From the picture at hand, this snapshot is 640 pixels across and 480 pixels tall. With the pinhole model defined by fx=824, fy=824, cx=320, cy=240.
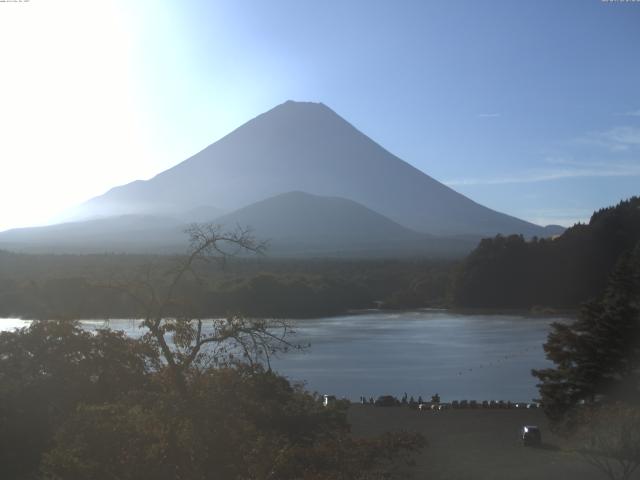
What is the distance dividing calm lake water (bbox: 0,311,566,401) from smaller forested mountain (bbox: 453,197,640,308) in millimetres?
1575

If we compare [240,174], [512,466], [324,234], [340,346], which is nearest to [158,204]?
[240,174]

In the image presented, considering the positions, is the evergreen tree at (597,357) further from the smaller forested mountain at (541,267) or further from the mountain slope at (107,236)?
the mountain slope at (107,236)

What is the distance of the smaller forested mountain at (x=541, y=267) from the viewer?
29.8m

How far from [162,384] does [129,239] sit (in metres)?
59.3

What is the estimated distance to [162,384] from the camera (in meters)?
4.05

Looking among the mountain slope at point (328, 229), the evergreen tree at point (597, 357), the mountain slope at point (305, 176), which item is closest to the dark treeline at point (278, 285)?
the evergreen tree at point (597, 357)

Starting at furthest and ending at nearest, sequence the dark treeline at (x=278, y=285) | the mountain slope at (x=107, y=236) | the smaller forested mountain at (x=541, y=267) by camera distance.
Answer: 1. the mountain slope at (x=107, y=236)
2. the smaller forested mountain at (x=541, y=267)
3. the dark treeline at (x=278, y=285)

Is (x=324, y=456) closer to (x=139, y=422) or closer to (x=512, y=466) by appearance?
(x=139, y=422)

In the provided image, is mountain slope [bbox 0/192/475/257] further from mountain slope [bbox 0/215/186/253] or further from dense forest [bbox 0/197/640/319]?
dense forest [bbox 0/197/640/319]

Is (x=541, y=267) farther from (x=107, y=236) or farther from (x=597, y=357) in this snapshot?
(x=107, y=236)

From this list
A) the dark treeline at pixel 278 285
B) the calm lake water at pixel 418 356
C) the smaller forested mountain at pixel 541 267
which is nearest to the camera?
the calm lake water at pixel 418 356

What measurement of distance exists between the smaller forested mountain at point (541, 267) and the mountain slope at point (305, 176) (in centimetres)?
5138

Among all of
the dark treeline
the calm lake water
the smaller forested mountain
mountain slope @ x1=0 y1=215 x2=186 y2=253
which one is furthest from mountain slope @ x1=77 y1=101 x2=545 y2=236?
the calm lake water

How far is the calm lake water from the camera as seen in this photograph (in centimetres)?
1564
